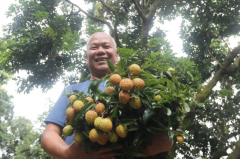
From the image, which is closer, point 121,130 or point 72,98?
point 121,130

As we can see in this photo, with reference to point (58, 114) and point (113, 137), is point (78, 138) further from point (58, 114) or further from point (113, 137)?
point (58, 114)

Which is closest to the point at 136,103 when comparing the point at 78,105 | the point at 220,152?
the point at 78,105

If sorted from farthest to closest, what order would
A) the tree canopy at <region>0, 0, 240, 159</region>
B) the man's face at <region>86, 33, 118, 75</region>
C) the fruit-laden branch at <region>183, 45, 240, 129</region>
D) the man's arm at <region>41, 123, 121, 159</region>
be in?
the tree canopy at <region>0, 0, 240, 159</region> → the fruit-laden branch at <region>183, 45, 240, 129</region> → the man's face at <region>86, 33, 118, 75</region> → the man's arm at <region>41, 123, 121, 159</region>

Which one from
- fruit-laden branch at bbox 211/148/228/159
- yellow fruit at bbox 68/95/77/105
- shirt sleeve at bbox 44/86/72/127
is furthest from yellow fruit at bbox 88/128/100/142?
fruit-laden branch at bbox 211/148/228/159

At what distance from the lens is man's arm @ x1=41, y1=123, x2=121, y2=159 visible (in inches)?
36.7

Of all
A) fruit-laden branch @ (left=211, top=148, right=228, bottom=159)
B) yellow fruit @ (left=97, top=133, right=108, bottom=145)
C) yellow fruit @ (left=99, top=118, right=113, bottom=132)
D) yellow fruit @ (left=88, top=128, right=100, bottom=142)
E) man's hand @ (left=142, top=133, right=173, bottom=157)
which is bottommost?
fruit-laden branch @ (left=211, top=148, right=228, bottom=159)

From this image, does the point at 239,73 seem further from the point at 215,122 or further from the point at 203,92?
the point at 203,92

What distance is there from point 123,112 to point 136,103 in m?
0.09

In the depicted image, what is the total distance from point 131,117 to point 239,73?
4880 millimetres

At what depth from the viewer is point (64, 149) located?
101cm

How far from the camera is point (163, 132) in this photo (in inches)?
36.3

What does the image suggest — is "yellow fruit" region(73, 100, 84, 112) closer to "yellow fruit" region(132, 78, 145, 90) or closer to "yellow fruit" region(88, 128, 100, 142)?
"yellow fruit" region(88, 128, 100, 142)

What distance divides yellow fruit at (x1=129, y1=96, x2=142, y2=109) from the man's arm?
240 mm

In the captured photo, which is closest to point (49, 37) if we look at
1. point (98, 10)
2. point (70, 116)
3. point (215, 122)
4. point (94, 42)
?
point (98, 10)
